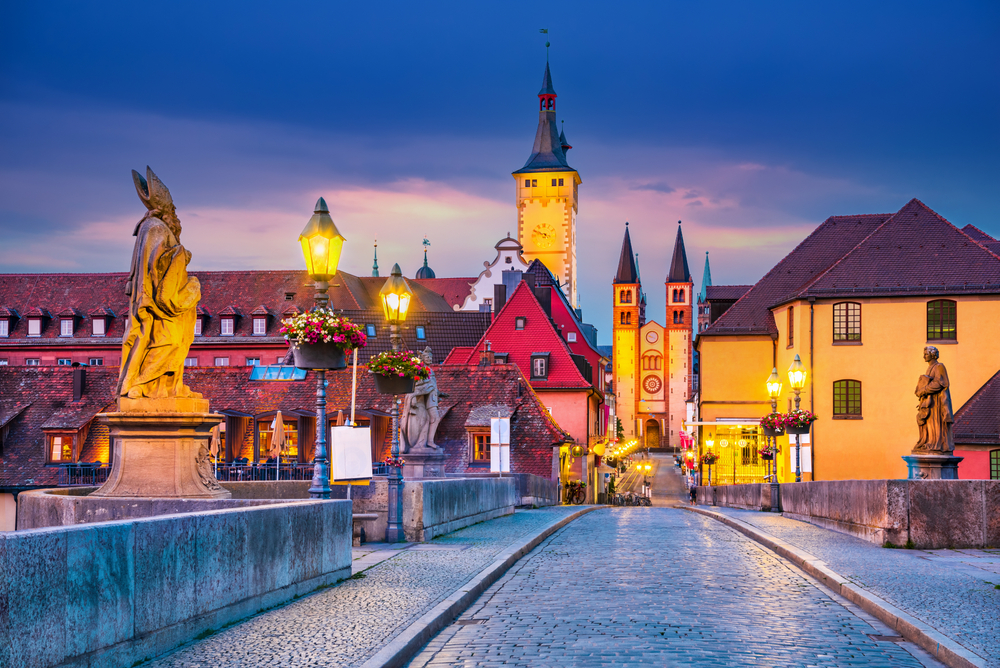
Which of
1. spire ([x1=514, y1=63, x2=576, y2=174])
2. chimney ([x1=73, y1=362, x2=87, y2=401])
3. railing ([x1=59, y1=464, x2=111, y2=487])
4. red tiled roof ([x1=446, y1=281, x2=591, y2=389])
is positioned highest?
spire ([x1=514, y1=63, x2=576, y2=174])

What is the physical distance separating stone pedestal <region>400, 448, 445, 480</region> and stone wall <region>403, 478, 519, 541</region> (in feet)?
5.28

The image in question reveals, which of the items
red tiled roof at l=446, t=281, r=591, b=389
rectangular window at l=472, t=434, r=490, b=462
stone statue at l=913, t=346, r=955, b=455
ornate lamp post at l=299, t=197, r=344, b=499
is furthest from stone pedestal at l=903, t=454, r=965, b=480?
red tiled roof at l=446, t=281, r=591, b=389

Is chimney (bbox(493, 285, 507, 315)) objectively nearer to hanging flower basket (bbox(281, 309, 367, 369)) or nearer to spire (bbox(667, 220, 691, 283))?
hanging flower basket (bbox(281, 309, 367, 369))

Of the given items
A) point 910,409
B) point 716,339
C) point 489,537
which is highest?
point 716,339

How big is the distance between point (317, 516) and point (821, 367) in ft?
136

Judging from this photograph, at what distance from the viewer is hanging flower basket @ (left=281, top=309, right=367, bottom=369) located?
44.7ft

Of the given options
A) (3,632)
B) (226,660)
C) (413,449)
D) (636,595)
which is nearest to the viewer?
(3,632)

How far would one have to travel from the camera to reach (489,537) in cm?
1823

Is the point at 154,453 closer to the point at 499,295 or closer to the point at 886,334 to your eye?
the point at 886,334

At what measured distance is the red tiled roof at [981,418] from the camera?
42.8 meters

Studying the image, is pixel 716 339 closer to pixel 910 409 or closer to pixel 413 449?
pixel 910 409

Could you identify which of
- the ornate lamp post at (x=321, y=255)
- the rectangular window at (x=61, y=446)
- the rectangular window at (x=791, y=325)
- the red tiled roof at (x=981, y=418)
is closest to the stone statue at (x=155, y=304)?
the ornate lamp post at (x=321, y=255)

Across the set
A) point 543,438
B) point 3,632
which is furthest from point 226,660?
point 543,438

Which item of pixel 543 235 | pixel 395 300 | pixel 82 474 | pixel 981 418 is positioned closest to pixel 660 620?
pixel 395 300
